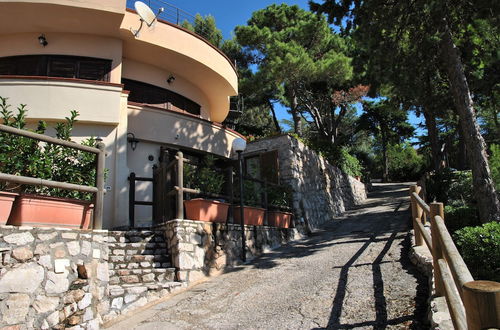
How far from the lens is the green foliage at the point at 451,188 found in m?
12.3

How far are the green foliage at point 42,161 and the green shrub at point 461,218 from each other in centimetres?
807

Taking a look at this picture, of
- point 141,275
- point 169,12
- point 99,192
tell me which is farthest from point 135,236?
point 169,12

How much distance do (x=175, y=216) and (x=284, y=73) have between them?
986 centimetres

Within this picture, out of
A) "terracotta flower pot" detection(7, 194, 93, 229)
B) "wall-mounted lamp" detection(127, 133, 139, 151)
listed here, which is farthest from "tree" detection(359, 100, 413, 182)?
"terracotta flower pot" detection(7, 194, 93, 229)

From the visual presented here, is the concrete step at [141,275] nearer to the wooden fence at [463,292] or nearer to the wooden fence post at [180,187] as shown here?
the wooden fence post at [180,187]

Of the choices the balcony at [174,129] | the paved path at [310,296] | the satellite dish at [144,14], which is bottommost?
the paved path at [310,296]

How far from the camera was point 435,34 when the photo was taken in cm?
1019

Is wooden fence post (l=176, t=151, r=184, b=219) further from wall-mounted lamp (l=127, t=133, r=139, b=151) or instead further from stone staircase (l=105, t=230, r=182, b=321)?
wall-mounted lamp (l=127, t=133, r=139, b=151)

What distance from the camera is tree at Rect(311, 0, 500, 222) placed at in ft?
28.5

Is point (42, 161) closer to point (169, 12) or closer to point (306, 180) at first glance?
point (169, 12)

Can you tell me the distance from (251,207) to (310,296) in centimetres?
407

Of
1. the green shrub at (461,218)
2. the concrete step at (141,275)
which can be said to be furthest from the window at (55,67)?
the green shrub at (461,218)

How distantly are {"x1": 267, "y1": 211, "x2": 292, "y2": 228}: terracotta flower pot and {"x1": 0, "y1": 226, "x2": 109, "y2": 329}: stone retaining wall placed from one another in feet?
19.0

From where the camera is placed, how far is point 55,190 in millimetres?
5199
